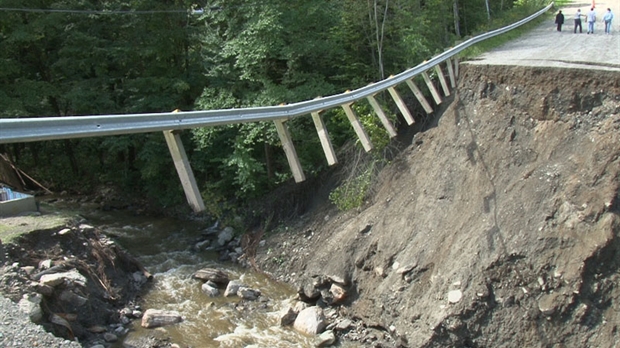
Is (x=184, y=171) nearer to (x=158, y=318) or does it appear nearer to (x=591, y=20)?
(x=158, y=318)

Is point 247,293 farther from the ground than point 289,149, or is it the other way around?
point 289,149

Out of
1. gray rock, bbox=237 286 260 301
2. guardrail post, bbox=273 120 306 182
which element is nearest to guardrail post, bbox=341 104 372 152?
guardrail post, bbox=273 120 306 182

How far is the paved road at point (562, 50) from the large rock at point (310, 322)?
661cm

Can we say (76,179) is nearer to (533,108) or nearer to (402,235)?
(402,235)

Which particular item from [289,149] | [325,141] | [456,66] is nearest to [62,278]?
[325,141]

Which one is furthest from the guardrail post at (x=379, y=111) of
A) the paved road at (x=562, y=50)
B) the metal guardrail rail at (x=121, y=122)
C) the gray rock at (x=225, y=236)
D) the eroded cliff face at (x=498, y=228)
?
the gray rock at (x=225, y=236)

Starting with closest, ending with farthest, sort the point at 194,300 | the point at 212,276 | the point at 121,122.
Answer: the point at 121,122, the point at 194,300, the point at 212,276

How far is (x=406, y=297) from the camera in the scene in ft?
31.6

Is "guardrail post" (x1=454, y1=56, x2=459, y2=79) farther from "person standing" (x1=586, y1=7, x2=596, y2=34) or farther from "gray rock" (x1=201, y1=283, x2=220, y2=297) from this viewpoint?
"gray rock" (x1=201, y1=283, x2=220, y2=297)

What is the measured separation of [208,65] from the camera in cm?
1499

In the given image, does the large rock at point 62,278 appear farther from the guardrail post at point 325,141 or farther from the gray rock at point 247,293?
the guardrail post at point 325,141

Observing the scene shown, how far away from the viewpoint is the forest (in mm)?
13867

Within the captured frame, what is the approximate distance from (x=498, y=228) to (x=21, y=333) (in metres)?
7.65

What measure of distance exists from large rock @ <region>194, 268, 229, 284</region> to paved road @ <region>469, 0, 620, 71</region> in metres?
7.53
